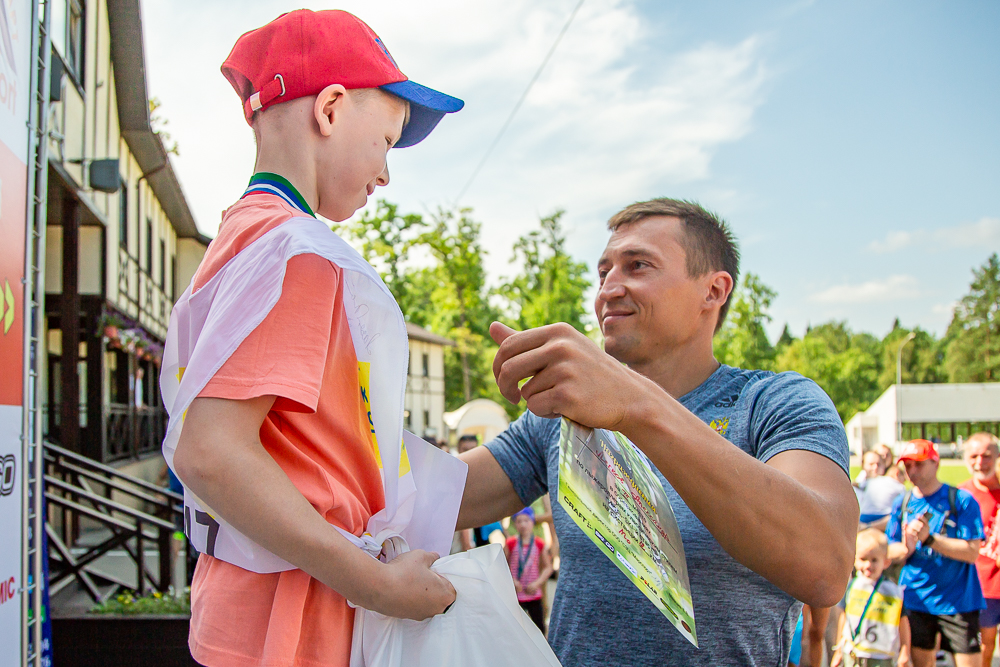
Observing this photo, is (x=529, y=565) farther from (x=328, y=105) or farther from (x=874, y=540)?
(x=328, y=105)

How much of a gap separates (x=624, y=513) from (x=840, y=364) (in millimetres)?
80735

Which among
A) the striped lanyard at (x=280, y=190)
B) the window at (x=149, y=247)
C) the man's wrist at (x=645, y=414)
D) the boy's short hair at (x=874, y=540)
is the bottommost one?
the boy's short hair at (x=874, y=540)

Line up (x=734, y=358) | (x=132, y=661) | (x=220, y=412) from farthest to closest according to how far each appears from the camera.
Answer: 1. (x=734, y=358)
2. (x=132, y=661)
3. (x=220, y=412)

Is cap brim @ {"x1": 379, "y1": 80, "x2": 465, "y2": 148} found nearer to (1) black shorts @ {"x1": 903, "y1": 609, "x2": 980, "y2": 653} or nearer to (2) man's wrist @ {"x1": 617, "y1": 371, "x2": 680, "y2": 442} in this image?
(2) man's wrist @ {"x1": 617, "y1": 371, "x2": 680, "y2": 442}

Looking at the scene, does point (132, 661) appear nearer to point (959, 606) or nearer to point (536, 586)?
point (536, 586)

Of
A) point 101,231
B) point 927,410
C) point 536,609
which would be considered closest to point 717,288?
point 536,609

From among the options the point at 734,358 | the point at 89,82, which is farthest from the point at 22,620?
the point at 734,358

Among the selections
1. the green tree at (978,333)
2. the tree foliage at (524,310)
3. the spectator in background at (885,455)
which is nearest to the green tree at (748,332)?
the tree foliage at (524,310)

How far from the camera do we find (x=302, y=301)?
1.05 m

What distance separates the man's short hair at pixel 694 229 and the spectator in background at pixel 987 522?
493 cm

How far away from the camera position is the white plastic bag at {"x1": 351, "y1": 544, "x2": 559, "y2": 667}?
105 cm

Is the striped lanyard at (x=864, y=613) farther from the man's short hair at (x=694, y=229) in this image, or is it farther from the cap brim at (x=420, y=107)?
the cap brim at (x=420, y=107)

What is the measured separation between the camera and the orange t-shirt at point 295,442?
3.29 feet

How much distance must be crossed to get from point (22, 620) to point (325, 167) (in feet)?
7.50
